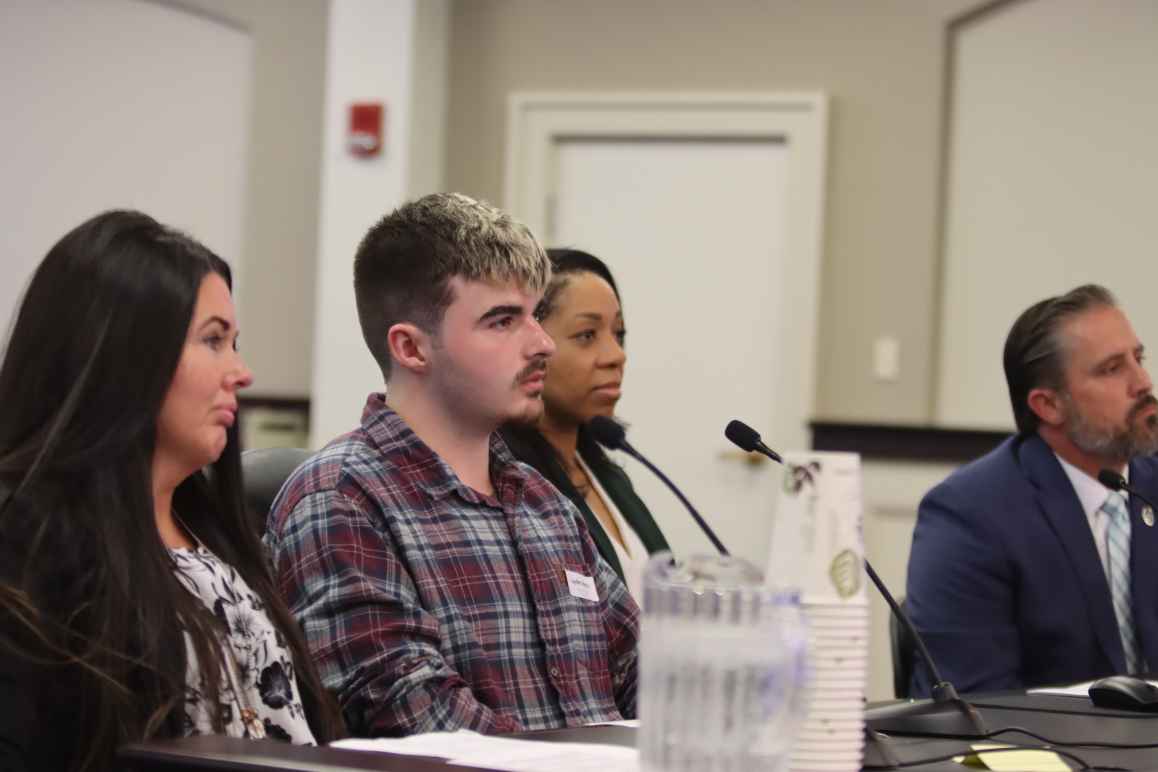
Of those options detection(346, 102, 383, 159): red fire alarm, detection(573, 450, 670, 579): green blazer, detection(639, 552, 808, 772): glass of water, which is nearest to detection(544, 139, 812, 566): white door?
detection(346, 102, 383, 159): red fire alarm

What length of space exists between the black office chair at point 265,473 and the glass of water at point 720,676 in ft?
3.64

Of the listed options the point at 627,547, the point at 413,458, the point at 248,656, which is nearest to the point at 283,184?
the point at 627,547

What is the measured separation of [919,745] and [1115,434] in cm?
140

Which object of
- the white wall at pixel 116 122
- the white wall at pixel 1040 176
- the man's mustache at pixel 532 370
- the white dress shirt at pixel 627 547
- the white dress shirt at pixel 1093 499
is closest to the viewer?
the man's mustache at pixel 532 370

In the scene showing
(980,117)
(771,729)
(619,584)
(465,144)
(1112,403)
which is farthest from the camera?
(465,144)

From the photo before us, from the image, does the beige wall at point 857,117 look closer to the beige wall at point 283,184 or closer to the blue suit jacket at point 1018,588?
the beige wall at point 283,184

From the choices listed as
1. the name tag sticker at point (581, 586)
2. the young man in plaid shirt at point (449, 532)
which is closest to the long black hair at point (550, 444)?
the young man in plaid shirt at point (449, 532)

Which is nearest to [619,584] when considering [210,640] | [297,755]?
[210,640]

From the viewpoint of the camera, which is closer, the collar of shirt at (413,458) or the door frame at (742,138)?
the collar of shirt at (413,458)

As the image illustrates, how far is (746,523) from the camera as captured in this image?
16.5 ft

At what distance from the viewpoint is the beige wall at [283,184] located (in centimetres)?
543

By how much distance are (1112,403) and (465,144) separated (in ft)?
9.99

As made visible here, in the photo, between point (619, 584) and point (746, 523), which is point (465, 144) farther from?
point (619, 584)

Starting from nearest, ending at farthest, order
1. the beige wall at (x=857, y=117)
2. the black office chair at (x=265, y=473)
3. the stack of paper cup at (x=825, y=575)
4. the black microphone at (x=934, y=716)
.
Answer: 1. the stack of paper cup at (x=825, y=575)
2. the black microphone at (x=934, y=716)
3. the black office chair at (x=265, y=473)
4. the beige wall at (x=857, y=117)
